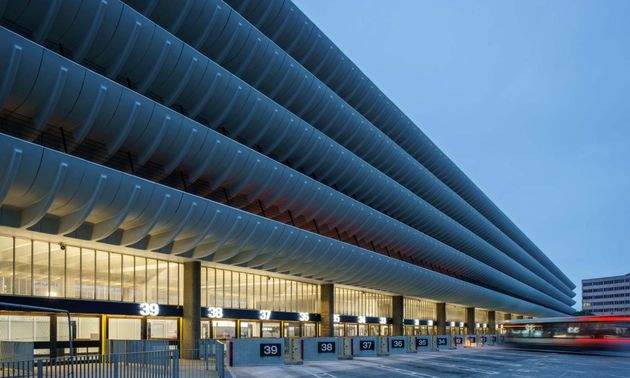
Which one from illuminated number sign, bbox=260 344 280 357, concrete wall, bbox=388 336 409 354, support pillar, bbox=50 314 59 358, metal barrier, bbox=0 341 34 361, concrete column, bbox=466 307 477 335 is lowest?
concrete column, bbox=466 307 477 335

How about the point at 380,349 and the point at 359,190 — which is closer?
the point at 380,349

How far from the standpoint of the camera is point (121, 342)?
27.4 metres

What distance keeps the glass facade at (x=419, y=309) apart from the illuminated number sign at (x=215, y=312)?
39.0 meters

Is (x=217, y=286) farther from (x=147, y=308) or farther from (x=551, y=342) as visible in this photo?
(x=551, y=342)

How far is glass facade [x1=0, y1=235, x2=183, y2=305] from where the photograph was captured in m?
28.0

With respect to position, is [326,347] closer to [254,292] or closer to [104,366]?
[254,292]

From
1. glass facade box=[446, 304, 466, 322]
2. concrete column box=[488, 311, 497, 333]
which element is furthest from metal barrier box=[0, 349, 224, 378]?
concrete column box=[488, 311, 497, 333]

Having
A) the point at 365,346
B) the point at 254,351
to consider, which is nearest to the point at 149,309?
the point at 254,351

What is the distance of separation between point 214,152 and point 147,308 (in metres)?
10.7

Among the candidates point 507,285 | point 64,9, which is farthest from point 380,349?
point 507,285

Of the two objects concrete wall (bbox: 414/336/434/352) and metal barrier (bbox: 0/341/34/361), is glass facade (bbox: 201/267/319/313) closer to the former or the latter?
concrete wall (bbox: 414/336/434/352)

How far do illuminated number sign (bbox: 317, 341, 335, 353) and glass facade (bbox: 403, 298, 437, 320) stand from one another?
37.8 m

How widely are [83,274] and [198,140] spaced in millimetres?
9583

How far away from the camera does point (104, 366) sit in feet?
49.2
